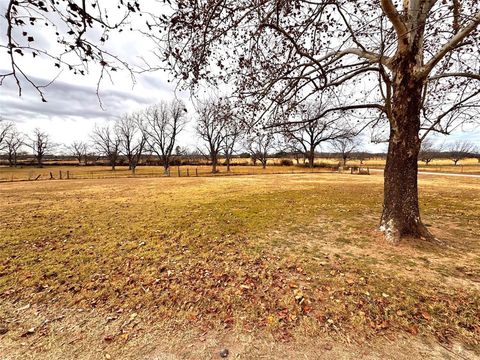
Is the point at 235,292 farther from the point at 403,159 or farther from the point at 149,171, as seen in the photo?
the point at 149,171

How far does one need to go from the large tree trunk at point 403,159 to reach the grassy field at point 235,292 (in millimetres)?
549

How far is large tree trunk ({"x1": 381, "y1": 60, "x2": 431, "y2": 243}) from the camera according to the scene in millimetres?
4994

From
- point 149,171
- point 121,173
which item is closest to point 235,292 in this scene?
point 121,173

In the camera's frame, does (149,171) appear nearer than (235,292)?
No

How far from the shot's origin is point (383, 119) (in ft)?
24.8

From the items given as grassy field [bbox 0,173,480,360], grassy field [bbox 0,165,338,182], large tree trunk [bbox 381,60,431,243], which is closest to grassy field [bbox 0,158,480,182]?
grassy field [bbox 0,165,338,182]

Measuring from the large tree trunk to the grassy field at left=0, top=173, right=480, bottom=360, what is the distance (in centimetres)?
55

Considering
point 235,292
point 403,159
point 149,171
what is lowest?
point 149,171

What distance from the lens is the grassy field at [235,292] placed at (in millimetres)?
2500

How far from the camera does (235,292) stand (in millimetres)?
3467

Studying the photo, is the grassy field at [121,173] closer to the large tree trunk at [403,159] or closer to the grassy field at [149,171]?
the grassy field at [149,171]

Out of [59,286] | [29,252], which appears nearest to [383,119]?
[59,286]

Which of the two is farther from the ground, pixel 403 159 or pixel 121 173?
pixel 403 159

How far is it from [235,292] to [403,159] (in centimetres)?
487
